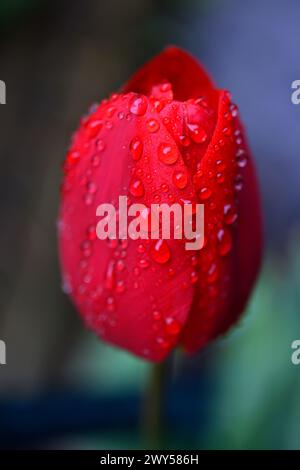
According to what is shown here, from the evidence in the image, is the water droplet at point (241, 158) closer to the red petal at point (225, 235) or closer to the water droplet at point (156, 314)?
the red petal at point (225, 235)

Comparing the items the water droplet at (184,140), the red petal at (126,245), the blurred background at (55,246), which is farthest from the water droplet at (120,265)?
the blurred background at (55,246)

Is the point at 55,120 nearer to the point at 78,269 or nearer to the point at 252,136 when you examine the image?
the point at 252,136

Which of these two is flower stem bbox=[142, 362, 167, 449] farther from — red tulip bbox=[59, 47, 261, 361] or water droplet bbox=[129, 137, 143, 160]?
water droplet bbox=[129, 137, 143, 160]

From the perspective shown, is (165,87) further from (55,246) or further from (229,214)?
(55,246)

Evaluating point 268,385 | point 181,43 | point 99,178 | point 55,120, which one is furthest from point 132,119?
point 181,43

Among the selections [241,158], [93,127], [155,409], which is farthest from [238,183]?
[155,409]

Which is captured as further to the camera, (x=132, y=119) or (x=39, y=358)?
(x=39, y=358)

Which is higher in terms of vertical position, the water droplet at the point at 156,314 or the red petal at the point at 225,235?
the red petal at the point at 225,235
